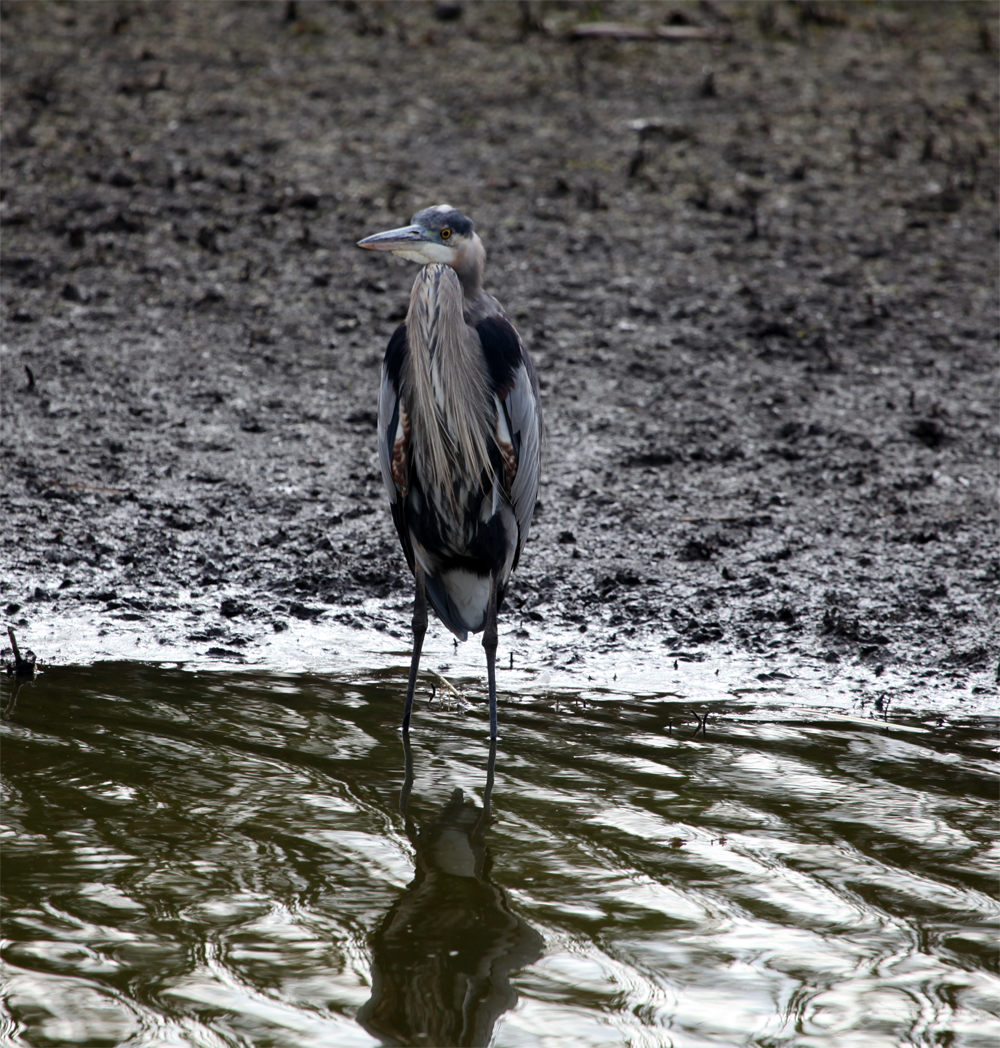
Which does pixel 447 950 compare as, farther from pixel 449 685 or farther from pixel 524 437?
pixel 524 437

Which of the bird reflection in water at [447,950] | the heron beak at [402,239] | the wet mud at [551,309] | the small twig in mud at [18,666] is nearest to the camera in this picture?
the bird reflection in water at [447,950]

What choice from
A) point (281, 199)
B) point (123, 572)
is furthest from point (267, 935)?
point (281, 199)

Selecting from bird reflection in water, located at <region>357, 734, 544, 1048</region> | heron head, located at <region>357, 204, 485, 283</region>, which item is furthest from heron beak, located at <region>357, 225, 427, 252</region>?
bird reflection in water, located at <region>357, 734, 544, 1048</region>

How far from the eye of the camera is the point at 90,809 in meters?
3.55

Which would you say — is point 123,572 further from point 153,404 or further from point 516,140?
point 516,140

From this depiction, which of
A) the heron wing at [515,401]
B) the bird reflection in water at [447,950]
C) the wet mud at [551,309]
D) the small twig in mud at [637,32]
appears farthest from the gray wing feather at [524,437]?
the small twig in mud at [637,32]

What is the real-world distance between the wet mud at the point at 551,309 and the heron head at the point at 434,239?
1.65 meters

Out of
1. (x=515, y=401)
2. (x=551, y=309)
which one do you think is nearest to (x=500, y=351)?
(x=515, y=401)

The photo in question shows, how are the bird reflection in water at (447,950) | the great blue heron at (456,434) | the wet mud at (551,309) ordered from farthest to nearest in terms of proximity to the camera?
the wet mud at (551,309) < the great blue heron at (456,434) < the bird reflection in water at (447,950)

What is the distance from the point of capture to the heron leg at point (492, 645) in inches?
161

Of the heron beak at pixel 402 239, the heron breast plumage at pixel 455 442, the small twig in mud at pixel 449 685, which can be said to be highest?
the heron beak at pixel 402 239

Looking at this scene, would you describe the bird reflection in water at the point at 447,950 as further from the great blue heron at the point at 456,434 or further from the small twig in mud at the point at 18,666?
the small twig in mud at the point at 18,666

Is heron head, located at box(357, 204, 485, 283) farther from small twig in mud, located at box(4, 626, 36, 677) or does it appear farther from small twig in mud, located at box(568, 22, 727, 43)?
small twig in mud, located at box(568, 22, 727, 43)

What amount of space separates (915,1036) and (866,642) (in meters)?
2.39
